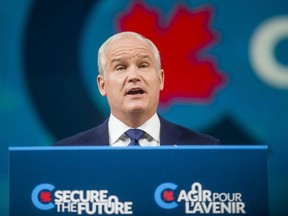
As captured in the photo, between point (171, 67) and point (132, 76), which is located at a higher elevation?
point (171, 67)

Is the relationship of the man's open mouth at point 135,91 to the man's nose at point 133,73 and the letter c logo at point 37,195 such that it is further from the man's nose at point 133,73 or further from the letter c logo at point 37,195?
the letter c logo at point 37,195

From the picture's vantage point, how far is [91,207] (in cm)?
125

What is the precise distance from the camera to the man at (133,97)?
2031mm

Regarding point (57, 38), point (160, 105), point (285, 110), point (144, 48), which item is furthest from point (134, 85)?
point (285, 110)

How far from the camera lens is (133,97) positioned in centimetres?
207

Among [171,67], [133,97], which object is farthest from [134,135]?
[171,67]

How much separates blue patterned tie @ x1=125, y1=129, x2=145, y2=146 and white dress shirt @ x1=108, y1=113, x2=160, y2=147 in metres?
0.01

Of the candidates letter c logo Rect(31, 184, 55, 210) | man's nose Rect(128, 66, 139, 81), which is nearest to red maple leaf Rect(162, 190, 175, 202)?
letter c logo Rect(31, 184, 55, 210)

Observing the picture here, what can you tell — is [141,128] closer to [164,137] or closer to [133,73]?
[164,137]

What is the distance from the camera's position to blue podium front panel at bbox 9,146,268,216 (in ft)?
4.00

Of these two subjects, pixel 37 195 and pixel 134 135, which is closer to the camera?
pixel 37 195

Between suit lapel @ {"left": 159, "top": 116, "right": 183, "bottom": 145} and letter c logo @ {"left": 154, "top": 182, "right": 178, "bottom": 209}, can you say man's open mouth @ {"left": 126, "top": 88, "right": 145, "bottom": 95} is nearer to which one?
suit lapel @ {"left": 159, "top": 116, "right": 183, "bottom": 145}

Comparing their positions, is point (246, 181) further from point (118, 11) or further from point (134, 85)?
point (118, 11)

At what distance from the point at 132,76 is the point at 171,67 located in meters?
0.63
